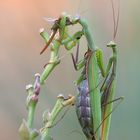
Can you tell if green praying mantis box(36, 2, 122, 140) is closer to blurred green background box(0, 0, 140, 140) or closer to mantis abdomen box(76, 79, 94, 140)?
mantis abdomen box(76, 79, 94, 140)

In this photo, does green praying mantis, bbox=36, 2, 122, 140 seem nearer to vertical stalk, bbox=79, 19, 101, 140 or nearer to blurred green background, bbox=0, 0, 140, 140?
vertical stalk, bbox=79, 19, 101, 140

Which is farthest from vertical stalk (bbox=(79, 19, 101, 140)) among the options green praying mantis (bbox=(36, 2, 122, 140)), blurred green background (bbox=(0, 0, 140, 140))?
blurred green background (bbox=(0, 0, 140, 140))

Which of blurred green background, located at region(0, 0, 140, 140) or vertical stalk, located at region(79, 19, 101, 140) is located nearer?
vertical stalk, located at region(79, 19, 101, 140)

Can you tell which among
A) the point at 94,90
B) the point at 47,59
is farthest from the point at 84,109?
the point at 47,59

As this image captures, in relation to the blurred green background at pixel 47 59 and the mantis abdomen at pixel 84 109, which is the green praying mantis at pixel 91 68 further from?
the blurred green background at pixel 47 59

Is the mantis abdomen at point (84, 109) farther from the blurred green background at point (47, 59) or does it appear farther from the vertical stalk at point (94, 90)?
the blurred green background at point (47, 59)

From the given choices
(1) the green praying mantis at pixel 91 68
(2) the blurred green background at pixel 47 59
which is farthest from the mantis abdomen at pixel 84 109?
(2) the blurred green background at pixel 47 59

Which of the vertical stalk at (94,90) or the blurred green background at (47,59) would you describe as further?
the blurred green background at (47,59)

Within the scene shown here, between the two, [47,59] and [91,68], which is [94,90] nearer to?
[91,68]

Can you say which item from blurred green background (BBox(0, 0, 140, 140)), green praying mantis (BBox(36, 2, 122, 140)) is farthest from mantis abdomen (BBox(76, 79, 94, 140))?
blurred green background (BBox(0, 0, 140, 140))
